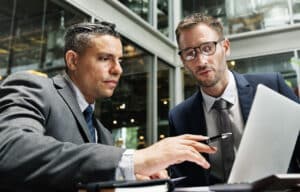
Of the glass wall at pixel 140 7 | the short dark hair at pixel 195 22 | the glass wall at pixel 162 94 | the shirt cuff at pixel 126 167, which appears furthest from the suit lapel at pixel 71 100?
the glass wall at pixel 162 94

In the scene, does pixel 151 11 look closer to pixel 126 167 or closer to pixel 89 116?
pixel 89 116

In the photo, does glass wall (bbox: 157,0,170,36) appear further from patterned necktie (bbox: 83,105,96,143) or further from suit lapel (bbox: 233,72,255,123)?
patterned necktie (bbox: 83,105,96,143)

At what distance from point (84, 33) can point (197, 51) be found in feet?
1.90

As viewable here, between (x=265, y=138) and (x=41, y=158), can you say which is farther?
(x=265, y=138)

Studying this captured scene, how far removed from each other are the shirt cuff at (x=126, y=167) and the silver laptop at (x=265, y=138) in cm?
27

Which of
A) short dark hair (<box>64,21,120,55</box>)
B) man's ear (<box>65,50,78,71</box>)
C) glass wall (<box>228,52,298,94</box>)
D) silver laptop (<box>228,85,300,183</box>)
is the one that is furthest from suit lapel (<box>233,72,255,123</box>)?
glass wall (<box>228,52,298,94</box>)

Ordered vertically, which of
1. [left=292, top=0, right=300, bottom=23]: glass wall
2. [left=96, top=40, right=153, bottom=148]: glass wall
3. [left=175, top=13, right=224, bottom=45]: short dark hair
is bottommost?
[left=96, top=40, right=153, bottom=148]: glass wall

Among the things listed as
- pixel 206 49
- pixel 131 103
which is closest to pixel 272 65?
pixel 131 103

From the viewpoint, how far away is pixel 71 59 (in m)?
1.50

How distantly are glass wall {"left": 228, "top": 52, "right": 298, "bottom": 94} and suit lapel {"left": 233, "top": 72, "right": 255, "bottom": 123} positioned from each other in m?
4.62

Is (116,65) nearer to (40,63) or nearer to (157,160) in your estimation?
(157,160)

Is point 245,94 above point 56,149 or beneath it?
above

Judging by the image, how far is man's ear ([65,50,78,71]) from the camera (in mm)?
1484

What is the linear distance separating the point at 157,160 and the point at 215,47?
3.63 ft
